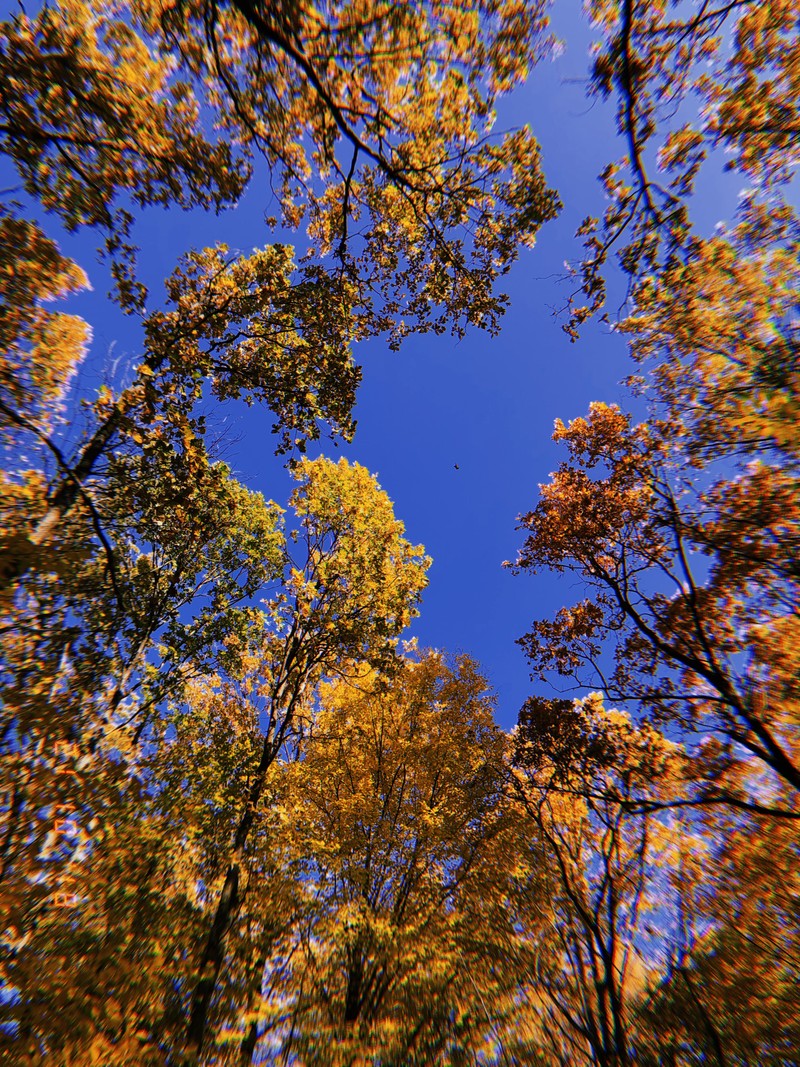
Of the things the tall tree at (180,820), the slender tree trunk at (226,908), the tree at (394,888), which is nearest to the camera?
the tall tree at (180,820)

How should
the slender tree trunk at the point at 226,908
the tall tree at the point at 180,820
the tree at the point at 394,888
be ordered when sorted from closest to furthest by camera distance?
the tall tree at the point at 180,820, the slender tree trunk at the point at 226,908, the tree at the point at 394,888

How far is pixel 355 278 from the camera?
720 centimetres

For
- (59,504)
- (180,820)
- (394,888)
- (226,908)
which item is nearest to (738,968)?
(394,888)

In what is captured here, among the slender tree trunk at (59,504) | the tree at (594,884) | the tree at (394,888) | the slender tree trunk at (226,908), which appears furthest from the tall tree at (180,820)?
the tree at (594,884)

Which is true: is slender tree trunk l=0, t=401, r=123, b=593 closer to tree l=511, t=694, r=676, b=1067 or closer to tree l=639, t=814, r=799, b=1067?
tree l=511, t=694, r=676, b=1067

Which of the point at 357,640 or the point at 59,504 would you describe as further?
the point at 357,640

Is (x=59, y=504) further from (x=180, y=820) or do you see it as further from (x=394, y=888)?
(x=394, y=888)

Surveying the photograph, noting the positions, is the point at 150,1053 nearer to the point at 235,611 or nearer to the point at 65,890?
the point at 65,890

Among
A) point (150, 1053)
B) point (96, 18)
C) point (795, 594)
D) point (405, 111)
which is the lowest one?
point (150, 1053)

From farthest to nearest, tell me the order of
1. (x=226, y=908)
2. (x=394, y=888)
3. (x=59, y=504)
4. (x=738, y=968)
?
(x=394, y=888)
(x=738, y=968)
(x=226, y=908)
(x=59, y=504)

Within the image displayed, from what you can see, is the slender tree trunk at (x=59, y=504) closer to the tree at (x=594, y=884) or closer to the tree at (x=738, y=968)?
the tree at (x=594, y=884)

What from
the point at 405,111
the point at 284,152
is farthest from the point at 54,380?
the point at 405,111

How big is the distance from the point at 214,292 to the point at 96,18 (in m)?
3.23

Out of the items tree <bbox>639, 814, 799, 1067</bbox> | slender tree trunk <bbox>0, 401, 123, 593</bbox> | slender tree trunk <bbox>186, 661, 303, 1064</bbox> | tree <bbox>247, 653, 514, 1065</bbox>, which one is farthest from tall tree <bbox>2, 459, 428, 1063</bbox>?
tree <bbox>639, 814, 799, 1067</bbox>
